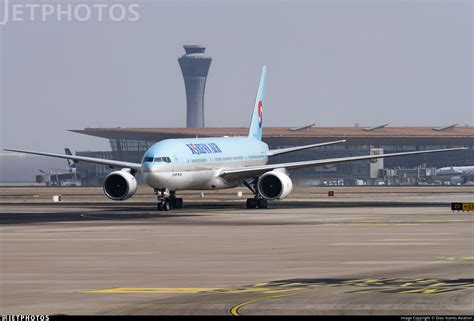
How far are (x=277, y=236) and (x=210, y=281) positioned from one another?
743 inches

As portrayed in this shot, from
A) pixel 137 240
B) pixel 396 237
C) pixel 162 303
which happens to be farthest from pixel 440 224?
pixel 162 303

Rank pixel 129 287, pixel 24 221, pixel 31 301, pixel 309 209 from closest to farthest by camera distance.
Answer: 1. pixel 31 301
2. pixel 129 287
3. pixel 24 221
4. pixel 309 209

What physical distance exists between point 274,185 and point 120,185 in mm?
10090

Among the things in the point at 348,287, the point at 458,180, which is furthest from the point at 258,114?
the point at 458,180

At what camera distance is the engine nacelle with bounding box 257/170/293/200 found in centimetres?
7775

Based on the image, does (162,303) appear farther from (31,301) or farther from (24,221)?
(24,221)

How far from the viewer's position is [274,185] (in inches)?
3086

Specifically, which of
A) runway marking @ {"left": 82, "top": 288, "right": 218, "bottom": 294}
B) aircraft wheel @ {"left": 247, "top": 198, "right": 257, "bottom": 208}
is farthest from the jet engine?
runway marking @ {"left": 82, "top": 288, "right": 218, "bottom": 294}

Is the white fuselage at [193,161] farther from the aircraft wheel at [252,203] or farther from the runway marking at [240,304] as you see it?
the runway marking at [240,304]

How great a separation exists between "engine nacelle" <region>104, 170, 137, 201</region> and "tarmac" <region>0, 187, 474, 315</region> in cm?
1672

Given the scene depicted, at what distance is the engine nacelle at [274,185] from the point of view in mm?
77750

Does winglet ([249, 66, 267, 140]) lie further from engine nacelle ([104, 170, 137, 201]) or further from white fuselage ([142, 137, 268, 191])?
engine nacelle ([104, 170, 137, 201])

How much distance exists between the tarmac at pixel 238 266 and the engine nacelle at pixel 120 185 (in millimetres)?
16718

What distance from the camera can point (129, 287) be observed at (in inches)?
1068
